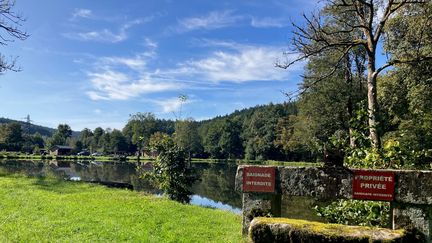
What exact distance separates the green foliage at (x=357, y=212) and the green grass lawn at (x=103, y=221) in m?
1.98

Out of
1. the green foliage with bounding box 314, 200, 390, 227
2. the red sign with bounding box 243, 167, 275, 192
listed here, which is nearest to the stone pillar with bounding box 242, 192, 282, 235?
the red sign with bounding box 243, 167, 275, 192

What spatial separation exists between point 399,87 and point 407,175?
74.4ft

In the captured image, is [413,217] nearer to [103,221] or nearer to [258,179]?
[258,179]

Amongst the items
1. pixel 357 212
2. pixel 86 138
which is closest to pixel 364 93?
pixel 357 212

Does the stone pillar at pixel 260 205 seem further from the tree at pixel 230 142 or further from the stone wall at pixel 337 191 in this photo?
the tree at pixel 230 142

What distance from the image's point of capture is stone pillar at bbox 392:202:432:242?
19.8ft

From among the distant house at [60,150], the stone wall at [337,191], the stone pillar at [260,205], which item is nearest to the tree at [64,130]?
the distant house at [60,150]

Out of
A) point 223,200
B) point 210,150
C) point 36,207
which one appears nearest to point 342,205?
point 36,207

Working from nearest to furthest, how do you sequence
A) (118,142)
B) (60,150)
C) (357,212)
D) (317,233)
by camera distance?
(317,233), (357,212), (60,150), (118,142)

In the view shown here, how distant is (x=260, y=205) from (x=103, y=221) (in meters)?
3.72

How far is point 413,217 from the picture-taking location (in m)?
6.12

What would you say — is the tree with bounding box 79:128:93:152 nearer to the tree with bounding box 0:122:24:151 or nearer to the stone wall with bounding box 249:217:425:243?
the tree with bounding box 0:122:24:151

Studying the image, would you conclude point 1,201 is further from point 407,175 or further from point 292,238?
point 407,175

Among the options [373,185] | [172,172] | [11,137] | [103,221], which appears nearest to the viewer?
[373,185]
